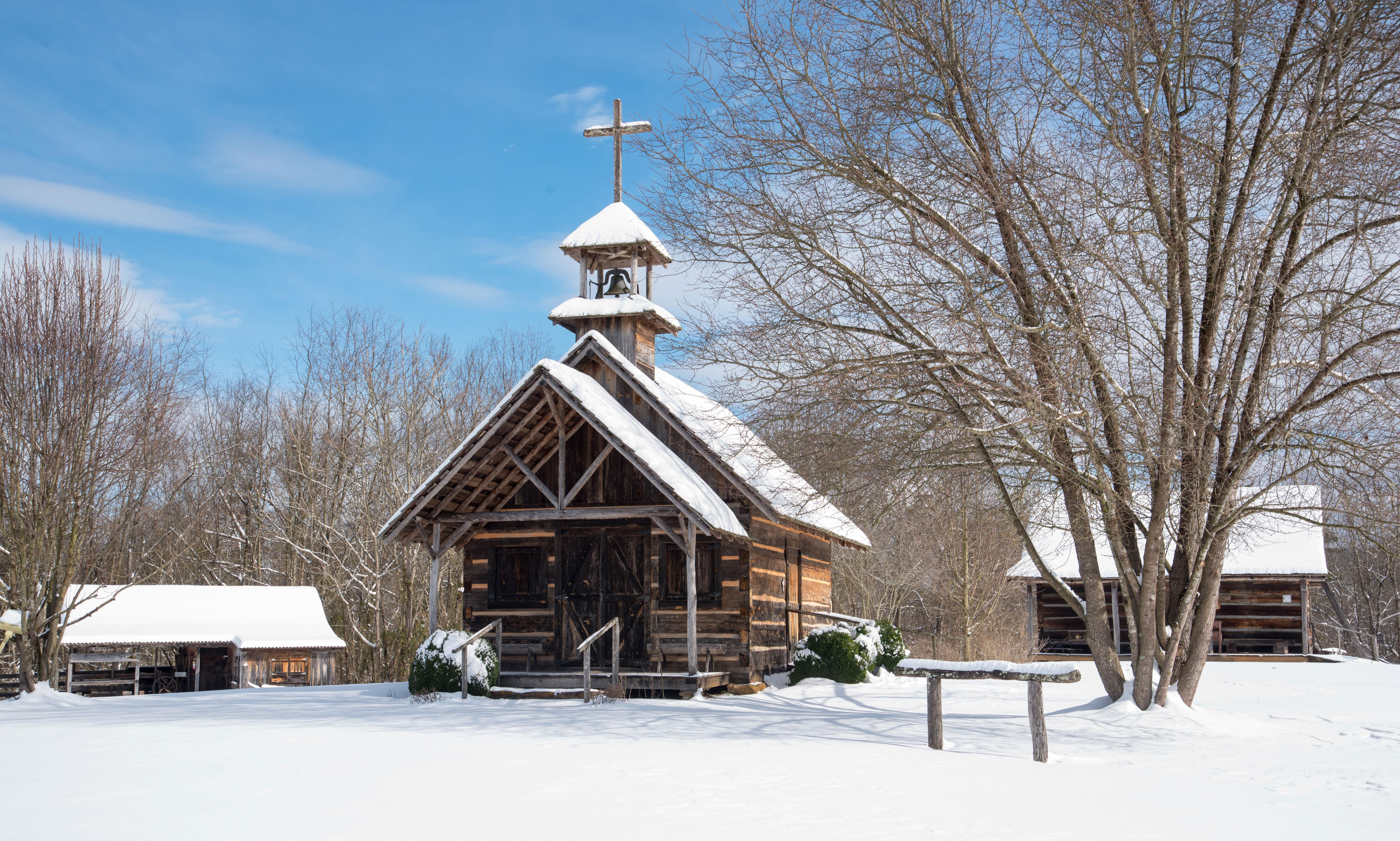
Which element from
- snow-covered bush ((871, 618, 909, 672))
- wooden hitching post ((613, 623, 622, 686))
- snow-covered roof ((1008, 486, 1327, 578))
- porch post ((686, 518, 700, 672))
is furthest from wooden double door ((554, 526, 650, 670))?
snow-covered roof ((1008, 486, 1327, 578))

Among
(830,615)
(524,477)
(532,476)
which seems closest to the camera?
(532,476)

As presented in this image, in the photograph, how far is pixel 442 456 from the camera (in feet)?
118

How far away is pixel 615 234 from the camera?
23094mm

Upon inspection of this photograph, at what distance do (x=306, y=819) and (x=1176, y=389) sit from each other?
1000cm

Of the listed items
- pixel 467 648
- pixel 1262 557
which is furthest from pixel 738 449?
pixel 1262 557

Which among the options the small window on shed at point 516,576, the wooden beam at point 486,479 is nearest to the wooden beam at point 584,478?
the wooden beam at point 486,479

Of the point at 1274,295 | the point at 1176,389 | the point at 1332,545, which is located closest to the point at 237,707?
the point at 1176,389

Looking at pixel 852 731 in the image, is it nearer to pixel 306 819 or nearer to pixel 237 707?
pixel 306 819

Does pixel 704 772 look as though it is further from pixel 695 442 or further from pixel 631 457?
pixel 695 442

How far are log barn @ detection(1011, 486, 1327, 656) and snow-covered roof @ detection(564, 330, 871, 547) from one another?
8.08 meters

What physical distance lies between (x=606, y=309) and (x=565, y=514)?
19.9 ft

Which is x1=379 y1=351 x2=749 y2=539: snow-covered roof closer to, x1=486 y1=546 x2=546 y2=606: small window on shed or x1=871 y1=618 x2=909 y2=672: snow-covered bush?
x1=486 y1=546 x2=546 y2=606: small window on shed

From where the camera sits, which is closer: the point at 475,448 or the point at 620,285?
the point at 475,448

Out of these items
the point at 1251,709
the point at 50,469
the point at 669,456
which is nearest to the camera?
the point at 1251,709
